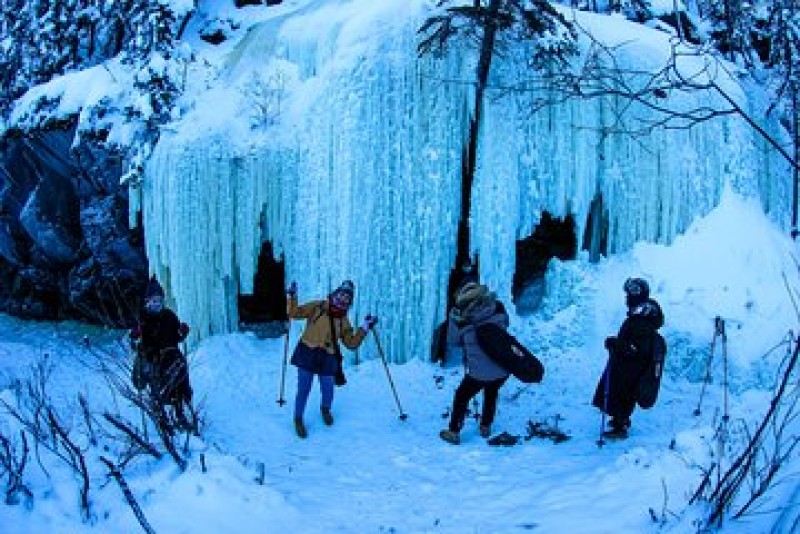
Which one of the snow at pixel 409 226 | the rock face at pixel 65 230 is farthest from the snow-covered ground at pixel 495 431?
the rock face at pixel 65 230

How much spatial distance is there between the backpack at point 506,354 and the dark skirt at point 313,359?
4.83 ft

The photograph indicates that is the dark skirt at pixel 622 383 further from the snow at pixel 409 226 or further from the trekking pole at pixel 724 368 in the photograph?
the trekking pole at pixel 724 368

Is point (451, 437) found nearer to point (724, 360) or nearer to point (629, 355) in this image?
point (629, 355)

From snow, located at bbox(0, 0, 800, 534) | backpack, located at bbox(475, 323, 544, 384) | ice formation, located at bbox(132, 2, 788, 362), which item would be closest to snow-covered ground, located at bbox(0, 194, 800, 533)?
snow, located at bbox(0, 0, 800, 534)

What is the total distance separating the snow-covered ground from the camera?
15.6 feet

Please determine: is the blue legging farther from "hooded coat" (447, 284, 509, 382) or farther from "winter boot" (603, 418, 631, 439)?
"winter boot" (603, 418, 631, 439)

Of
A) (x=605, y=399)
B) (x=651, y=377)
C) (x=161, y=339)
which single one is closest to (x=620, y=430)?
(x=605, y=399)

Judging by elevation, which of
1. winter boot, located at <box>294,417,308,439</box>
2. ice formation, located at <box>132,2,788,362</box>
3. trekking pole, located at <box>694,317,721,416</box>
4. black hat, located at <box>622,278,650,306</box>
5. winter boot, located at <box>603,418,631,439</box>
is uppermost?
ice formation, located at <box>132,2,788,362</box>

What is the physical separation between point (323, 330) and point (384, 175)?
2.56m

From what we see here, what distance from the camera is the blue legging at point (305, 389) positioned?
22.8ft

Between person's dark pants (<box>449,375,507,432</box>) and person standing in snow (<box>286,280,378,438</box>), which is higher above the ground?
person standing in snow (<box>286,280,378,438</box>)

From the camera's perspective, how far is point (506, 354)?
6.29 meters

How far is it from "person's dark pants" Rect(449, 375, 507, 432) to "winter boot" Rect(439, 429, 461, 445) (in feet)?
0.12

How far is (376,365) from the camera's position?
8.94 metres
